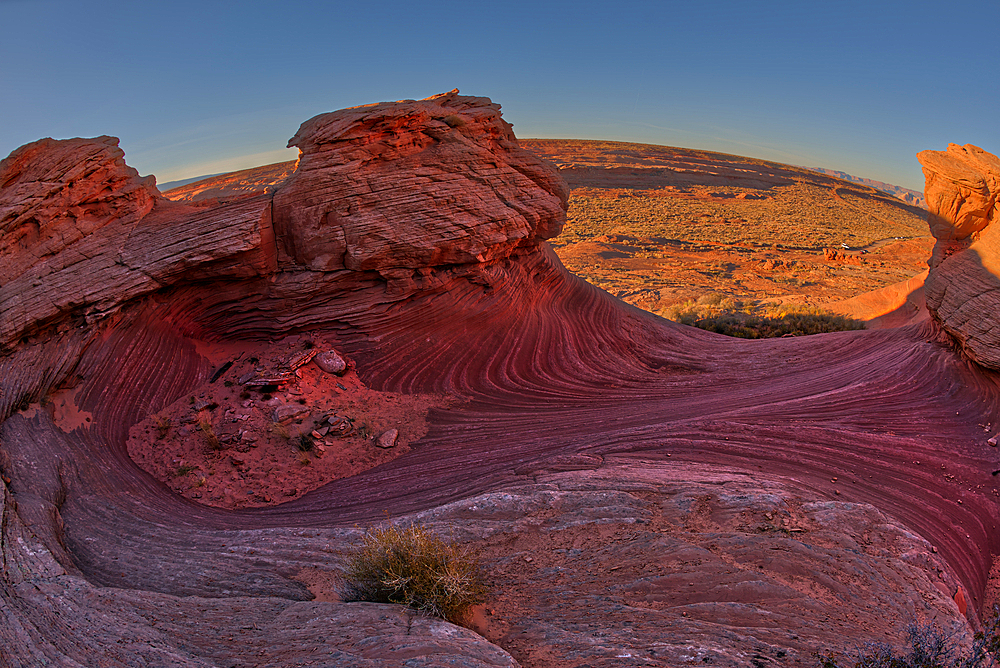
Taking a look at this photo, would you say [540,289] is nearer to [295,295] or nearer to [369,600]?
[295,295]

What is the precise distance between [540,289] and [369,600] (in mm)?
9783

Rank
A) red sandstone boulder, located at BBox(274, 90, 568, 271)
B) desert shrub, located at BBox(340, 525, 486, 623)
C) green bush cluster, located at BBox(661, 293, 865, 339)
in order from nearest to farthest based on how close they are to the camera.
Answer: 1. desert shrub, located at BBox(340, 525, 486, 623)
2. red sandstone boulder, located at BBox(274, 90, 568, 271)
3. green bush cluster, located at BBox(661, 293, 865, 339)

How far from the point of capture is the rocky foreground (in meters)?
4.48

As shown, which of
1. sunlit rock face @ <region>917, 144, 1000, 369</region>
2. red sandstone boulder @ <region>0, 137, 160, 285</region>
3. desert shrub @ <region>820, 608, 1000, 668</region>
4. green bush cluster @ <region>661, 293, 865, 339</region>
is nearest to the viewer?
desert shrub @ <region>820, 608, 1000, 668</region>

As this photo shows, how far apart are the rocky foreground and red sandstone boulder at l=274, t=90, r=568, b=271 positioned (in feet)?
0.19

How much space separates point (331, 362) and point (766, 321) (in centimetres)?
1469

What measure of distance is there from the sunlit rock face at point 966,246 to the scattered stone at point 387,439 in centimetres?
1019

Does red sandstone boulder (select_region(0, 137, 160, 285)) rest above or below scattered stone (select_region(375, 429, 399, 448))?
above

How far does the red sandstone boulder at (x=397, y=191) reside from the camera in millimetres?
10570

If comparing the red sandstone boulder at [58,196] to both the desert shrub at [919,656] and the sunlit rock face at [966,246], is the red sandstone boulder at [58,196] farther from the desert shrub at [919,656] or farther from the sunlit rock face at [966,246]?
the sunlit rock face at [966,246]

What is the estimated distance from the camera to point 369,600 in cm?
475

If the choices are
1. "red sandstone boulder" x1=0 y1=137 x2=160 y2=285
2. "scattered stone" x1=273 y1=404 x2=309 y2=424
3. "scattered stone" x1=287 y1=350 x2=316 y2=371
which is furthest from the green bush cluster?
"red sandstone boulder" x1=0 y1=137 x2=160 y2=285

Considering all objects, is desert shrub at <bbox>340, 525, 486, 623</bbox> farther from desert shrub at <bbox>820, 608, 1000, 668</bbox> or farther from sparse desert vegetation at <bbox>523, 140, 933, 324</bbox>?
sparse desert vegetation at <bbox>523, 140, 933, 324</bbox>

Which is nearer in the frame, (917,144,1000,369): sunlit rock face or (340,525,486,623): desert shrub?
(340,525,486,623): desert shrub
